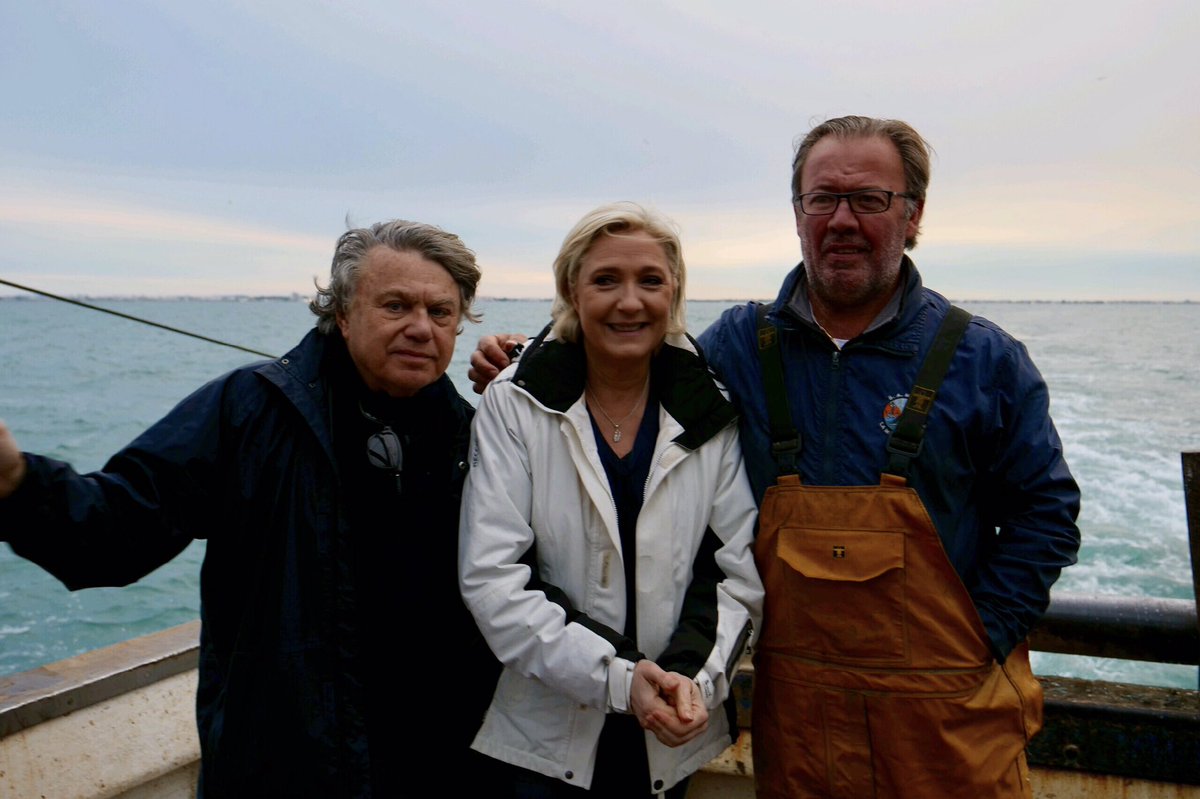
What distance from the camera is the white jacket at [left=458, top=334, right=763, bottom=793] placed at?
6.44 ft

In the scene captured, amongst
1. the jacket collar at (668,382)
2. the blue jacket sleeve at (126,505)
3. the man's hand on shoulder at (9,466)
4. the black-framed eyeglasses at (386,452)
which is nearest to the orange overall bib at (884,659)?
the jacket collar at (668,382)

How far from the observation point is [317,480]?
6.51 feet

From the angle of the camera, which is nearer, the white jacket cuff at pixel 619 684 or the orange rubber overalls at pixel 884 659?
the white jacket cuff at pixel 619 684

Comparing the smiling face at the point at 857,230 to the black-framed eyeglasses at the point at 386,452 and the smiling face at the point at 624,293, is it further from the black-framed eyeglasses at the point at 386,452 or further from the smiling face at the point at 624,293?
the black-framed eyeglasses at the point at 386,452

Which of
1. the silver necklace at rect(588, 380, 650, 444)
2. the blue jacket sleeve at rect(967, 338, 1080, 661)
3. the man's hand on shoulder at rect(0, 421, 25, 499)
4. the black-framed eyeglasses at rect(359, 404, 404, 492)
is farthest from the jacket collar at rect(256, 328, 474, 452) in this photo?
the blue jacket sleeve at rect(967, 338, 1080, 661)

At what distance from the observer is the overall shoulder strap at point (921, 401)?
2.06m

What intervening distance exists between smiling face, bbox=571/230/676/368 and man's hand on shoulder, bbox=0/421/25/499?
124cm

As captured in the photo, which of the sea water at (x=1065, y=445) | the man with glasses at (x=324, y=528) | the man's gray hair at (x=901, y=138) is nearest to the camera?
the man with glasses at (x=324, y=528)

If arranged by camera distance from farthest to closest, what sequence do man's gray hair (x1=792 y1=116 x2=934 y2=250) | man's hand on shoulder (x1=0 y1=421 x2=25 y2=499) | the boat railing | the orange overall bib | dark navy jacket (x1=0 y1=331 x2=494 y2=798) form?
the boat railing < man's gray hair (x1=792 y1=116 x2=934 y2=250) < the orange overall bib < dark navy jacket (x1=0 y1=331 x2=494 y2=798) < man's hand on shoulder (x1=0 y1=421 x2=25 y2=499)

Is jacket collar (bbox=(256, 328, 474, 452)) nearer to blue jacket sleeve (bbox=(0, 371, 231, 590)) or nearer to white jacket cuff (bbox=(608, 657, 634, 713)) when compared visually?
blue jacket sleeve (bbox=(0, 371, 231, 590))

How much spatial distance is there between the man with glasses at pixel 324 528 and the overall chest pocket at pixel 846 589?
810 millimetres

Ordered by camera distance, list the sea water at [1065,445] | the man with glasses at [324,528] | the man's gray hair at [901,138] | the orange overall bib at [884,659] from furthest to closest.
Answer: the sea water at [1065,445] < the man's gray hair at [901,138] < the orange overall bib at [884,659] < the man with glasses at [324,528]

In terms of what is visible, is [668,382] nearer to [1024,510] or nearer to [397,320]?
[397,320]

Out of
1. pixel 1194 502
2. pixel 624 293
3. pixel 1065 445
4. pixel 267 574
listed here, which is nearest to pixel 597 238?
pixel 624 293
